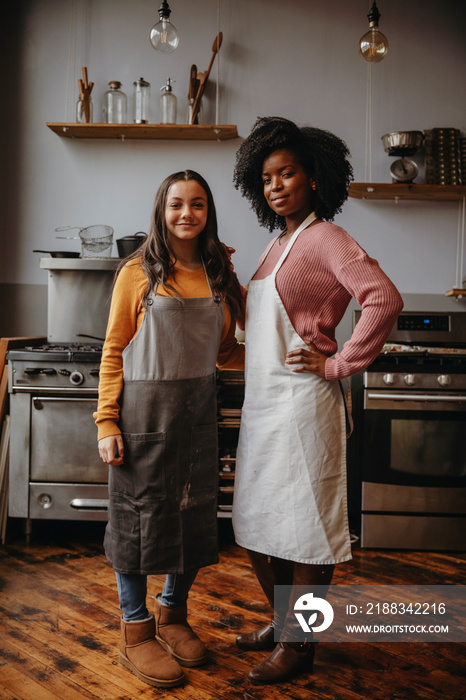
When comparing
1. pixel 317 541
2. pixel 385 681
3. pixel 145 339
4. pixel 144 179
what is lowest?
pixel 385 681

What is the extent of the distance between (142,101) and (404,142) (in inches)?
55.8

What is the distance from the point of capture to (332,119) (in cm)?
326

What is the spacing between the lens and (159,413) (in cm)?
162

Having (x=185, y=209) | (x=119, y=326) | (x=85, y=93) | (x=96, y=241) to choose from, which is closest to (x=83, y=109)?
(x=85, y=93)

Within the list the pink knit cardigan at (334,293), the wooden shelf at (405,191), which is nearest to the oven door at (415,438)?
the wooden shelf at (405,191)

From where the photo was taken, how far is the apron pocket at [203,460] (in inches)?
65.6

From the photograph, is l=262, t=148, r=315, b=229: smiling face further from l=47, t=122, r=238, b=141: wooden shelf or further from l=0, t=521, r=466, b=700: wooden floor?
l=47, t=122, r=238, b=141: wooden shelf

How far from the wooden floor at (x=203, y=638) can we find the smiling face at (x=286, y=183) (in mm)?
1328

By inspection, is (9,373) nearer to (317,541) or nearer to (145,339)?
(145,339)

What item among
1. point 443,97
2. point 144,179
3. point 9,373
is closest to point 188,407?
point 9,373

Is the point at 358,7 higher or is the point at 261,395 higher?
the point at 358,7

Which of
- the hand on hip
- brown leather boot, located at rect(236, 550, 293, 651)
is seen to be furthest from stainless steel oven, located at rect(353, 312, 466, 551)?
the hand on hip

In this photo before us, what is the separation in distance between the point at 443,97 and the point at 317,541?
2685 millimetres

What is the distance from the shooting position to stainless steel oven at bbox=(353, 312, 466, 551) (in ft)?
9.02
